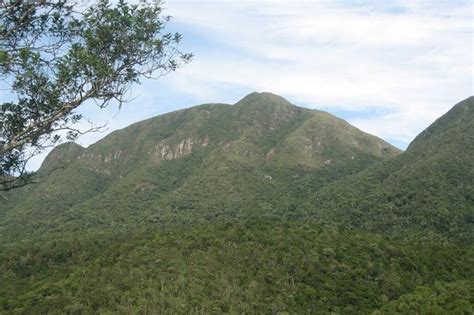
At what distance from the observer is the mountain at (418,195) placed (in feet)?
339

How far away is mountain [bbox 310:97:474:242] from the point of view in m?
103

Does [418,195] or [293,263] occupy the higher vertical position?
Result: [418,195]

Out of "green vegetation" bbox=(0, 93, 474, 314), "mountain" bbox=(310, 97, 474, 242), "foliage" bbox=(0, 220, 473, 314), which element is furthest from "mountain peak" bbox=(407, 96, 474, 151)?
"foliage" bbox=(0, 220, 473, 314)

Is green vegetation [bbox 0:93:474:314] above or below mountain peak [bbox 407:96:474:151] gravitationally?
below

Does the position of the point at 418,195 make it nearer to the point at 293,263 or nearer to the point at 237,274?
the point at 293,263

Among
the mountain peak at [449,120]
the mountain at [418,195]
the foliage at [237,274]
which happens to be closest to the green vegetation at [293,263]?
the foliage at [237,274]

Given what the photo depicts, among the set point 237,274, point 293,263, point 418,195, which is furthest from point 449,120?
point 237,274

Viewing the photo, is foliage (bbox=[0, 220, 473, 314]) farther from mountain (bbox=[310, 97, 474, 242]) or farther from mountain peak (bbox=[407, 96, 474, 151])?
mountain peak (bbox=[407, 96, 474, 151])

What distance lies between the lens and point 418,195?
385 ft

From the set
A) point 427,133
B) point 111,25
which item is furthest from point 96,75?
point 427,133

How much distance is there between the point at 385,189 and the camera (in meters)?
132

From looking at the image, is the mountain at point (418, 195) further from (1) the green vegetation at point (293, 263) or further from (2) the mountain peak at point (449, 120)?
(2) the mountain peak at point (449, 120)

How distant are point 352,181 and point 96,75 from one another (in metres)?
154

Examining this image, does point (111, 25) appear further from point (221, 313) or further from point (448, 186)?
point (448, 186)
